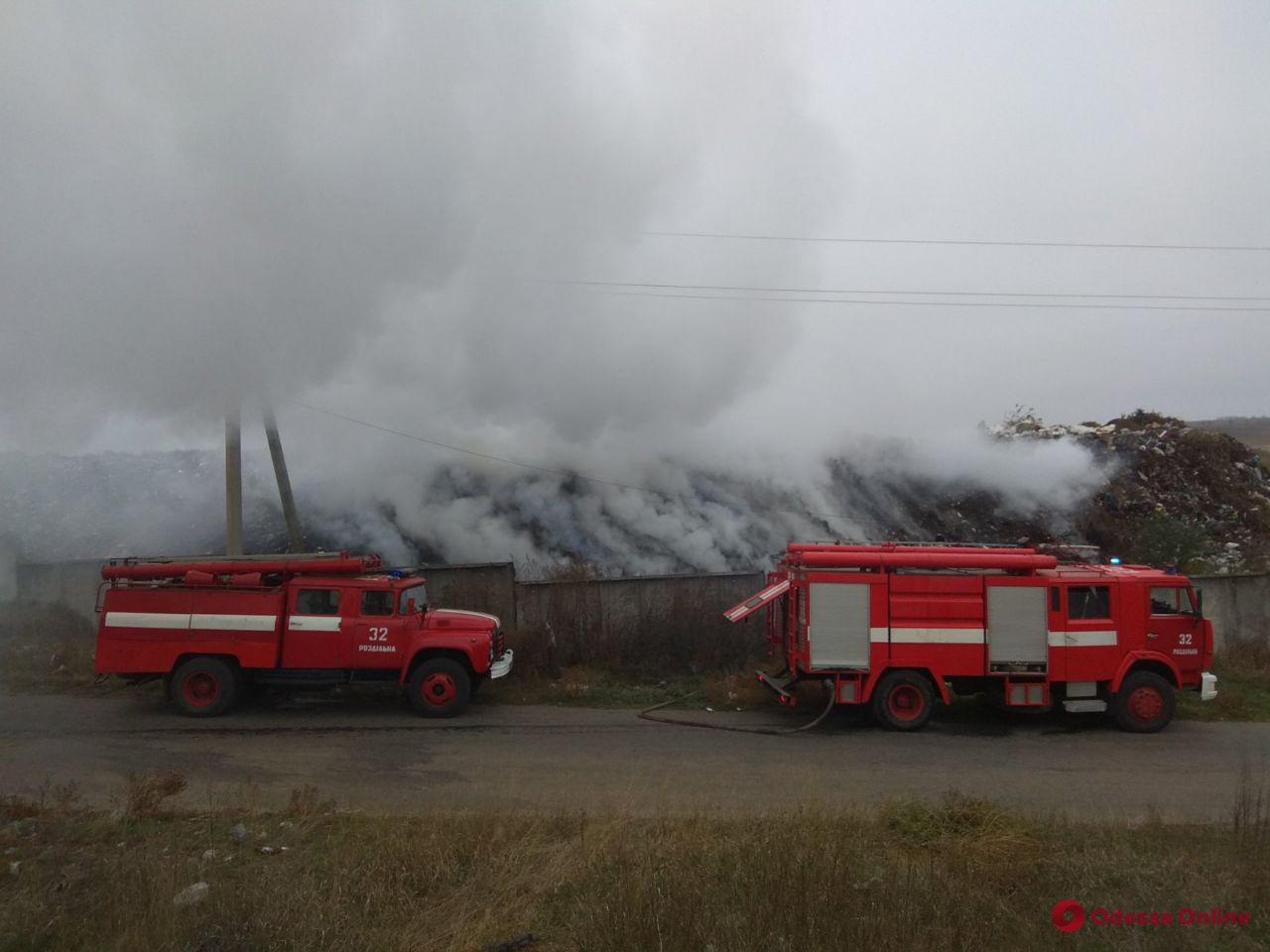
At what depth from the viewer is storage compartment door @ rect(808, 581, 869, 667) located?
10430mm

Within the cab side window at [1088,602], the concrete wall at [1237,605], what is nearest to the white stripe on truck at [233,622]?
the cab side window at [1088,602]

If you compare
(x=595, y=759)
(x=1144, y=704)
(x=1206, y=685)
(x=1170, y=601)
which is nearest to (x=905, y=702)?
(x=1144, y=704)

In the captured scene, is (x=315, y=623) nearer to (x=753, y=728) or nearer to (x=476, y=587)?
(x=476, y=587)

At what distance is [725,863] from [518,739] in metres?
5.44

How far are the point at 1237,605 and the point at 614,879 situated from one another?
50.3ft

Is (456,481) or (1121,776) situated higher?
(456,481)

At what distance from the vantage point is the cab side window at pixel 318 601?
11.0 m

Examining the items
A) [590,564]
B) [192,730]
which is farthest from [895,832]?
[590,564]

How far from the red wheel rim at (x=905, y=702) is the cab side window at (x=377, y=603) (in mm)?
6661

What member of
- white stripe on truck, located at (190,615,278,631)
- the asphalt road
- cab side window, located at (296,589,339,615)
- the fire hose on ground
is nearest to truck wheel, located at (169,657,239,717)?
the asphalt road

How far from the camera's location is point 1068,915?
4.23 meters

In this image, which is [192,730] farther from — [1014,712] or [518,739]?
[1014,712]

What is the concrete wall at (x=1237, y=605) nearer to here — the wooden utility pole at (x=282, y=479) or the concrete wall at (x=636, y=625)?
the concrete wall at (x=636, y=625)

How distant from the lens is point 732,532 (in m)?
19.9
